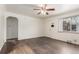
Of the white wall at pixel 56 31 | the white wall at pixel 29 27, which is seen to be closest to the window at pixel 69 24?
the white wall at pixel 56 31

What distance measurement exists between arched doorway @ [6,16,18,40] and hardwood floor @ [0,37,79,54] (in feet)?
0.65

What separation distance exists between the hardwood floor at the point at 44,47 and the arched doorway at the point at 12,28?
0.20m

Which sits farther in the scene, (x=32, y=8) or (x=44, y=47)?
(x=44, y=47)

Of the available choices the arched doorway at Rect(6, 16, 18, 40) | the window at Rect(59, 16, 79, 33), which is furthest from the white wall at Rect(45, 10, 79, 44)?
the arched doorway at Rect(6, 16, 18, 40)

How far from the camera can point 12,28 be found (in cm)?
175

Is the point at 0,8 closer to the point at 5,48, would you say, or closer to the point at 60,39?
the point at 5,48

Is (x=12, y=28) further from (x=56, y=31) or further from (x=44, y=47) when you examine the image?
(x=56, y=31)

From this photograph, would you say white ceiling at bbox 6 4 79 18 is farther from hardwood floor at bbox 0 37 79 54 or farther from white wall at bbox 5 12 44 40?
hardwood floor at bbox 0 37 79 54

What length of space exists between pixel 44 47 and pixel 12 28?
898 mm

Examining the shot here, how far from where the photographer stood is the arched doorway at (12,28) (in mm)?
1720

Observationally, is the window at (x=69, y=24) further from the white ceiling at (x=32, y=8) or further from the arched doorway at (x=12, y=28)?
the arched doorway at (x=12, y=28)

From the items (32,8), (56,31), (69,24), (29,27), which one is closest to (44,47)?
(56,31)

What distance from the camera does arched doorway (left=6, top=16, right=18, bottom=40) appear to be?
1.72m
